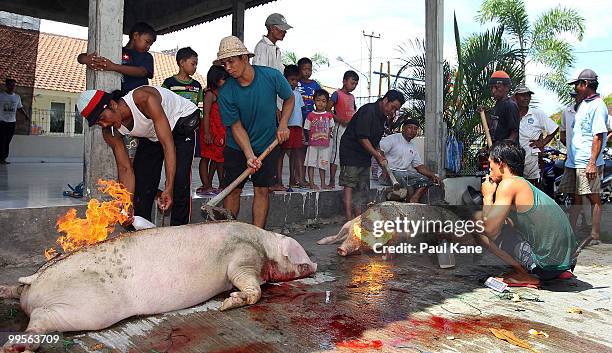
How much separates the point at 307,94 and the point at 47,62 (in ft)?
70.0

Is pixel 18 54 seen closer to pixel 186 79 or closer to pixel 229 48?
pixel 186 79

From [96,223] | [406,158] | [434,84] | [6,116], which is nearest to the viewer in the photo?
[96,223]

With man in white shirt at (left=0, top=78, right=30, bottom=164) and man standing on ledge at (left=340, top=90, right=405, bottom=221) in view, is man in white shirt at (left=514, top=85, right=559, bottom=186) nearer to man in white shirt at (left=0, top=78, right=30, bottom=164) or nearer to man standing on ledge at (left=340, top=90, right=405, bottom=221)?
man standing on ledge at (left=340, top=90, right=405, bottom=221)

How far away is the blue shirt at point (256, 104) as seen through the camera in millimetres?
5082

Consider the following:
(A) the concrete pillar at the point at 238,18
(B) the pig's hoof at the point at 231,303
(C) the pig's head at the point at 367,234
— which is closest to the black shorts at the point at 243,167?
(C) the pig's head at the point at 367,234

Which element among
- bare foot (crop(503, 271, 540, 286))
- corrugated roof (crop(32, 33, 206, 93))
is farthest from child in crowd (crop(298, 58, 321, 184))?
corrugated roof (crop(32, 33, 206, 93))

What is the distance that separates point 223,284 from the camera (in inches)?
151

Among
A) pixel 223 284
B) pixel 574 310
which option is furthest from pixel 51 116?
pixel 574 310

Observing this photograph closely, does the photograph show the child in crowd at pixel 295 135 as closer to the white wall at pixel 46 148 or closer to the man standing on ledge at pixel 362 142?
the man standing on ledge at pixel 362 142

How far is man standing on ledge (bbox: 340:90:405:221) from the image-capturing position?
664 cm

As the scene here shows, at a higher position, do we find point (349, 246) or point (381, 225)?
point (381, 225)

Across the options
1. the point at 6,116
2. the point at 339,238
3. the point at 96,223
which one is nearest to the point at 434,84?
the point at 339,238

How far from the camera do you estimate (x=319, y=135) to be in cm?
777

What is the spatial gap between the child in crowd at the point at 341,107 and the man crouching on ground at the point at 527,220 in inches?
152
